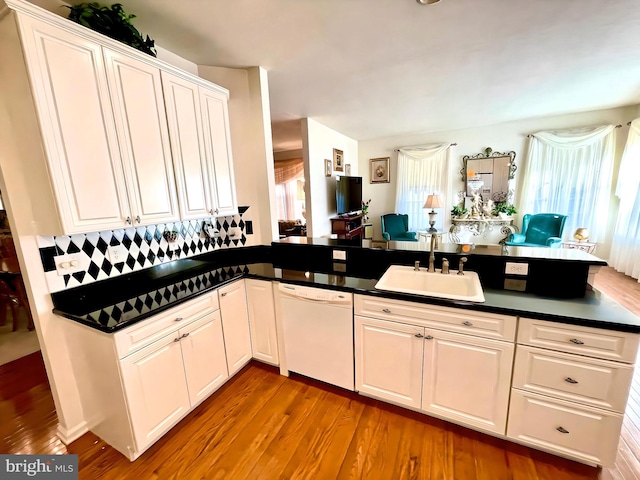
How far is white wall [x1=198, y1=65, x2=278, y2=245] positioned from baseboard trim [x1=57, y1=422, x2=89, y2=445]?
181 cm

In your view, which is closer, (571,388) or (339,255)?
(571,388)

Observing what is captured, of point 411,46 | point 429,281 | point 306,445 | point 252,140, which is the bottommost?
point 306,445

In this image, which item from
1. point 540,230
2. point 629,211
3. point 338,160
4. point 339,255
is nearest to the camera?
point 339,255

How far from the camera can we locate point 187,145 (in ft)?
6.37

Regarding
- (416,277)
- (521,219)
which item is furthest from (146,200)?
(521,219)

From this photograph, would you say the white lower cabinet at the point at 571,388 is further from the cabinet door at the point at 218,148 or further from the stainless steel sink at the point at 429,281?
the cabinet door at the point at 218,148

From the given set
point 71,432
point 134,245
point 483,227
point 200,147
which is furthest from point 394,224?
point 71,432

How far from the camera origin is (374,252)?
214 centimetres

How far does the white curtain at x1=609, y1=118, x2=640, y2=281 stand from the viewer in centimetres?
392

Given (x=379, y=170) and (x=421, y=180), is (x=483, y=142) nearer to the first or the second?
(x=421, y=180)

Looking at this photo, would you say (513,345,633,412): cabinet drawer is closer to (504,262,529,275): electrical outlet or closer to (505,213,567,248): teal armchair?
(504,262,529,275): electrical outlet

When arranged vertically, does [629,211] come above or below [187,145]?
below

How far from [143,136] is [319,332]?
1.77 m

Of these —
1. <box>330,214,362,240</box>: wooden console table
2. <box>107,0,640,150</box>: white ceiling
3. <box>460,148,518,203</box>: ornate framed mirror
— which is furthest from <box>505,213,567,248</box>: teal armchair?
<box>330,214,362,240</box>: wooden console table
